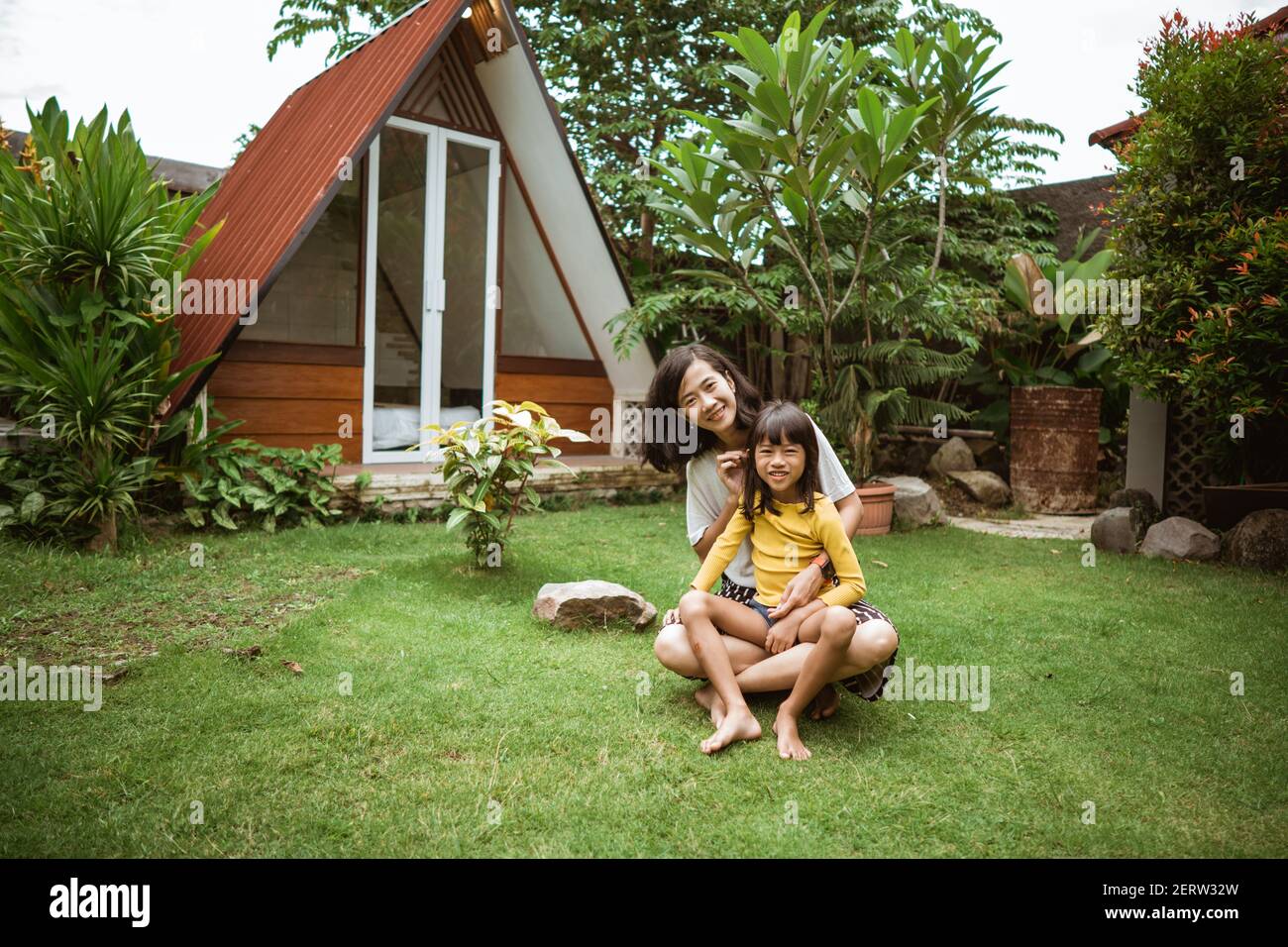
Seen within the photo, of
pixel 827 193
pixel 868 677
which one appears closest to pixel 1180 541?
pixel 827 193

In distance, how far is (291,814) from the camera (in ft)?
7.09

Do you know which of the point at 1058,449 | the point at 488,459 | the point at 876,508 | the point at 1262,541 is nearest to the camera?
the point at 488,459

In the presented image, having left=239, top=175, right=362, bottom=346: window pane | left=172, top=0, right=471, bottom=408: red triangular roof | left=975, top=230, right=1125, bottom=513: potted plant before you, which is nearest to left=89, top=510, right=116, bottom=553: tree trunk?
left=172, top=0, right=471, bottom=408: red triangular roof

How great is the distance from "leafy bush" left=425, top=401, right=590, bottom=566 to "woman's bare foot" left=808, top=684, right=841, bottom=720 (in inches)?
82.4

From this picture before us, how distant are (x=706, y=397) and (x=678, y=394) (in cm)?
11

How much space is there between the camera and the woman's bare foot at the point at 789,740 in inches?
101

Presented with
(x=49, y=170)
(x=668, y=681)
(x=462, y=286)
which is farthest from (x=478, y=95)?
(x=668, y=681)

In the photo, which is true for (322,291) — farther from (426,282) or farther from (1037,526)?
(1037,526)

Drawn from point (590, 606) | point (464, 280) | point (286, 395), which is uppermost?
point (464, 280)

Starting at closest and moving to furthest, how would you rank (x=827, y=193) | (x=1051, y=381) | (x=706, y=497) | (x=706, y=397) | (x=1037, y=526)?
(x=706, y=397) < (x=706, y=497) < (x=827, y=193) < (x=1037, y=526) < (x=1051, y=381)

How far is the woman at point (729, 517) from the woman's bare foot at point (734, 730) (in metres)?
0.08

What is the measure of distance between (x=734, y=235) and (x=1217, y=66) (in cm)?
313

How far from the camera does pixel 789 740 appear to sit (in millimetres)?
2611
